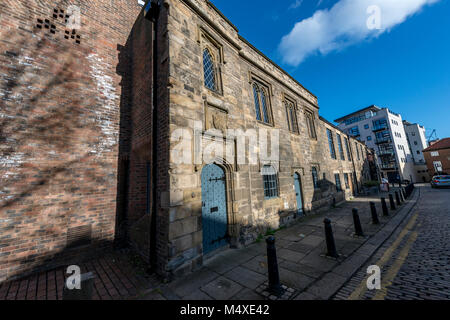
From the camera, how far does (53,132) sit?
475cm

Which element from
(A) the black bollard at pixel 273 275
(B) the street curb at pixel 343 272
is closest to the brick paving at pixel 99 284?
(A) the black bollard at pixel 273 275

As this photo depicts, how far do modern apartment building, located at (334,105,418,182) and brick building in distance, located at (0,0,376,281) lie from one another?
4631 centimetres

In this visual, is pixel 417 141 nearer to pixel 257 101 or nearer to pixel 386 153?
pixel 386 153

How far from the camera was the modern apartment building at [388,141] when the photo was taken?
37344mm

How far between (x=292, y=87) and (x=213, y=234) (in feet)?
32.8

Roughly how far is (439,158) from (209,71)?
53.0m

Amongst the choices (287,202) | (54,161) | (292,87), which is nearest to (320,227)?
(287,202)

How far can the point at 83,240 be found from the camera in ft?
15.9

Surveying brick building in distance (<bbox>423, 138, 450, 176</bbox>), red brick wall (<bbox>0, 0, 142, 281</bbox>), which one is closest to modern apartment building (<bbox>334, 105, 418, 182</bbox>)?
brick building in distance (<bbox>423, 138, 450, 176</bbox>)

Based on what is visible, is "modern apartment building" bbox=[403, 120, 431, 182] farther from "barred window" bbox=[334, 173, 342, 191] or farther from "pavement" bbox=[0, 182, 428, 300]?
"pavement" bbox=[0, 182, 428, 300]

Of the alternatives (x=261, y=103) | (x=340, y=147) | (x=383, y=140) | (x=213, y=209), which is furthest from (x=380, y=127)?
(x=213, y=209)

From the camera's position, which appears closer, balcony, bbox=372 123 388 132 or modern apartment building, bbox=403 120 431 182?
balcony, bbox=372 123 388 132

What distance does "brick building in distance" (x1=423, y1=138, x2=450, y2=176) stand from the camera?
110ft

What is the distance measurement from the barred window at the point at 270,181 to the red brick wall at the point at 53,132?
5.65 meters
